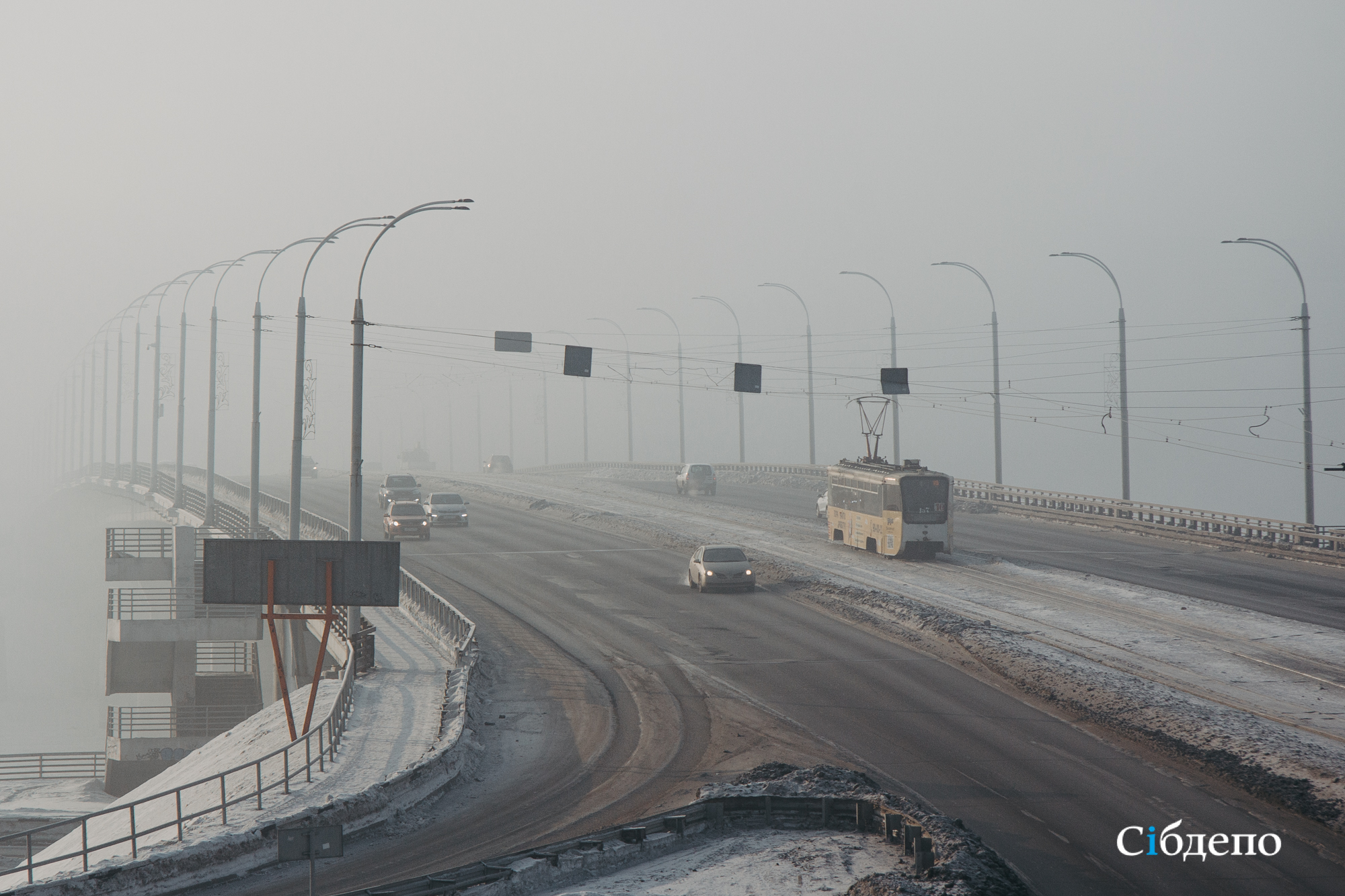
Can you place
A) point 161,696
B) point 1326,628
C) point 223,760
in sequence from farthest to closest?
point 161,696 < point 1326,628 < point 223,760

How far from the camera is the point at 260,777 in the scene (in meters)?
14.9

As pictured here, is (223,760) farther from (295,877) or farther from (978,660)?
A: (978,660)

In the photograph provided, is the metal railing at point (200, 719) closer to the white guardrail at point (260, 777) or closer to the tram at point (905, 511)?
the white guardrail at point (260, 777)

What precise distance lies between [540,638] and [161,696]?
72.1 meters

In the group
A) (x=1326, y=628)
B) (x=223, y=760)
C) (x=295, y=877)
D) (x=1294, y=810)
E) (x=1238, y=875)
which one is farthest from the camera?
(x=1326, y=628)

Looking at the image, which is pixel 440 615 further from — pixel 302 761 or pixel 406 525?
pixel 406 525

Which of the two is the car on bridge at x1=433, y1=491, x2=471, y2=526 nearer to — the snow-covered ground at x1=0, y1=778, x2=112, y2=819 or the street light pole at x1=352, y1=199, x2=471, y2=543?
the snow-covered ground at x1=0, y1=778, x2=112, y2=819

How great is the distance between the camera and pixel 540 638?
92.7 ft

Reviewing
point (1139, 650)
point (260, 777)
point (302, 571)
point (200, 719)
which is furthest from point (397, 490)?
point (260, 777)

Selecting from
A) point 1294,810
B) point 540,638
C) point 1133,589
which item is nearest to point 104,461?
point 540,638

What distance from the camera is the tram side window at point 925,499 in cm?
3866

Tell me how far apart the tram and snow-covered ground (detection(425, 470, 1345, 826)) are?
84 centimetres

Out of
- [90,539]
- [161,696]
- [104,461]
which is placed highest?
[104,461]

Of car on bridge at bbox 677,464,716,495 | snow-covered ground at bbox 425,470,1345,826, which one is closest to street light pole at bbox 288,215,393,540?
snow-covered ground at bbox 425,470,1345,826
